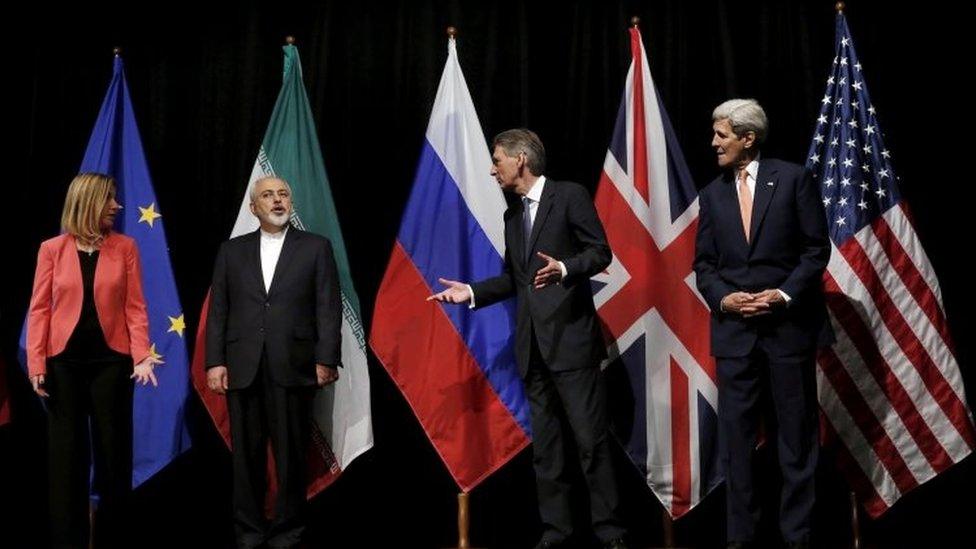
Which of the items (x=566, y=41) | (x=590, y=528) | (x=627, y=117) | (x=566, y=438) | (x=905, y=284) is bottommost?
(x=590, y=528)

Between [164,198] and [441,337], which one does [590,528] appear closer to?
[441,337]

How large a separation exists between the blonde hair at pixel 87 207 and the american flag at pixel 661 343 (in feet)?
6.11

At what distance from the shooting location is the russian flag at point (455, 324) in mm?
4227

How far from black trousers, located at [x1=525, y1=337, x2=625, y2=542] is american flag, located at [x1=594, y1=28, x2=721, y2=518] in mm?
311

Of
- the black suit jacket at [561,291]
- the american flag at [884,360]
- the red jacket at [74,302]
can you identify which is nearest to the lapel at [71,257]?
the red jacket at [74,302]

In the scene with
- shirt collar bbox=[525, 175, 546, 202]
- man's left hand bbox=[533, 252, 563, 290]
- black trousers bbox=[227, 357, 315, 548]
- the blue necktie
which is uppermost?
shirt collar bbox=[525, 175, 546, 202]

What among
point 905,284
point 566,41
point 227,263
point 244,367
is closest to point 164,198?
point 227,263

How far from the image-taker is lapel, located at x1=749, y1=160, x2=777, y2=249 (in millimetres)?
3643

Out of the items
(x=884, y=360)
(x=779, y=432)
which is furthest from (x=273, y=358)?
(x=884, y=360)

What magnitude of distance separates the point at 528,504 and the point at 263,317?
1476 millimetres

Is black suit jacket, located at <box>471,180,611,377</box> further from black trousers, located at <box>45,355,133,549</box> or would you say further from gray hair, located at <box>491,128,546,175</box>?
black trousers, located at <box>45,355,133,549</box>

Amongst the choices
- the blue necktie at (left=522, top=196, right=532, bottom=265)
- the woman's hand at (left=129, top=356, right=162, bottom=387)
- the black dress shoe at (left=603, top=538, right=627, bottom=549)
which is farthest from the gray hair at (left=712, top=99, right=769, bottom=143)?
the woman's hand at (left=129, top=356, right=162, bottom=387)

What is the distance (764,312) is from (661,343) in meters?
0.65

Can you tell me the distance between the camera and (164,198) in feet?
15.7
